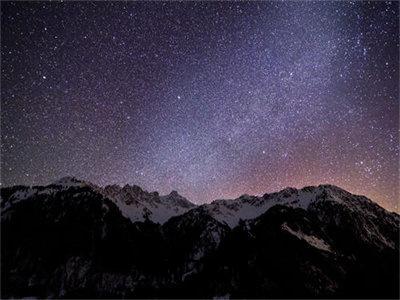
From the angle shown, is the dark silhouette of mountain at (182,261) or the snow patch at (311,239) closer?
the dark silhouette of mountain at (182,261)

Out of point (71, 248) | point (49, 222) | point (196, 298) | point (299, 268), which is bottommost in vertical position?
point (196, 298)

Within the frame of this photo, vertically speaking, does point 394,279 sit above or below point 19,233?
below

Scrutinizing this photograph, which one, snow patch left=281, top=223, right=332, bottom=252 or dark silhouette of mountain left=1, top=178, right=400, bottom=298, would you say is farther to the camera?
snow patch left=281, top=223, right=332, bottom=252

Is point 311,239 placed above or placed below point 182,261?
above

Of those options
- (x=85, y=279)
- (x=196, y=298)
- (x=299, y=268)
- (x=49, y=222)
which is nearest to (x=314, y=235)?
(x=299, y=268)

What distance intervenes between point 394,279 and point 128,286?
116 meters

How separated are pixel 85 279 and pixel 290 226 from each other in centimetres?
10615

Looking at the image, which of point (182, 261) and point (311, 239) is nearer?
point (311, 239)

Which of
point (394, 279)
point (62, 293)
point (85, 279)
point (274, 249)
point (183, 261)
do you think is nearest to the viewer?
point (394, 279)

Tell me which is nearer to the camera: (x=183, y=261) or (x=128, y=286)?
(x=128, y=286)

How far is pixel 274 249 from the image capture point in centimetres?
18250

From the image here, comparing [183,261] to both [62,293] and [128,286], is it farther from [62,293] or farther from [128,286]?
[62,293]

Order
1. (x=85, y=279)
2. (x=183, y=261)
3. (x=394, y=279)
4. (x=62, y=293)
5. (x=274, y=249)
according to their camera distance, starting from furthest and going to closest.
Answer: (x=183, y=261) < (x=274, y=249) < (x=85, y=279) < (x=62, y=293) < (x=394, y=279)

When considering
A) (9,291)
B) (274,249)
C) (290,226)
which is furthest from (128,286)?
(290,226)
